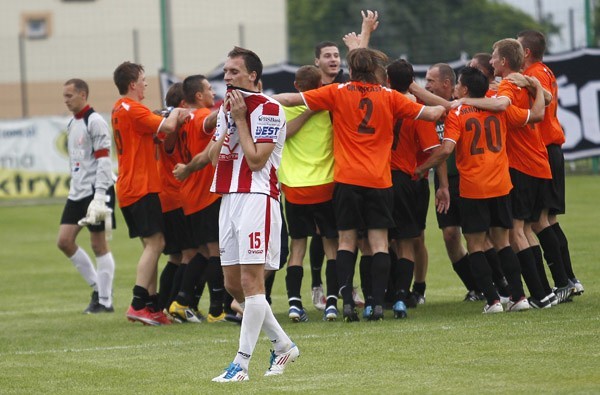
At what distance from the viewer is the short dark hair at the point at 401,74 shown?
995 cm

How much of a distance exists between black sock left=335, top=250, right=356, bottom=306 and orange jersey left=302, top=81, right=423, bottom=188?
2.08ft

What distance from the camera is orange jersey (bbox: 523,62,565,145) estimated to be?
34.7 ft

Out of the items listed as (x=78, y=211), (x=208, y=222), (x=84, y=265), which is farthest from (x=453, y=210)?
(x=84, y=265)

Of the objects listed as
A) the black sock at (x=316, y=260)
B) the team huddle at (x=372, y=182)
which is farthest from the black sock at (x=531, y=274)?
the black sock at (x=316, y=260)

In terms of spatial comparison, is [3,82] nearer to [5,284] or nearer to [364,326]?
[5,284]

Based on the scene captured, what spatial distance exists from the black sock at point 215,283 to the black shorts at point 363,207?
149 cm

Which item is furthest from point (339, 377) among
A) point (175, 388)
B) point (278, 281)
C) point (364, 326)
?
point (278, 281)

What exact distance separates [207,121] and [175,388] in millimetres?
2713

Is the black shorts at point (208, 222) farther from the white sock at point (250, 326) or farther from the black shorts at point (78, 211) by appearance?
the white sock at point (250, 326)

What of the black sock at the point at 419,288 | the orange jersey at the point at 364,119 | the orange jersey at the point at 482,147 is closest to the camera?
the orange jersey at the point at 364,119

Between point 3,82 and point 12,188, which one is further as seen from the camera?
point 3,82

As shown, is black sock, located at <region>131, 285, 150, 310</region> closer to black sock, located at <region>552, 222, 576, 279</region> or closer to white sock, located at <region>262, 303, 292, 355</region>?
white sock, located at <region>262, 303, 292, 355</region>

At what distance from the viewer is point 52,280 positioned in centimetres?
1518

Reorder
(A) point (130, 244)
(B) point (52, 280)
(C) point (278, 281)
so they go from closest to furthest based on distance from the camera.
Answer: (C) point (278, 281) → (B) point (52, 280) → (A) point (130, 244)
